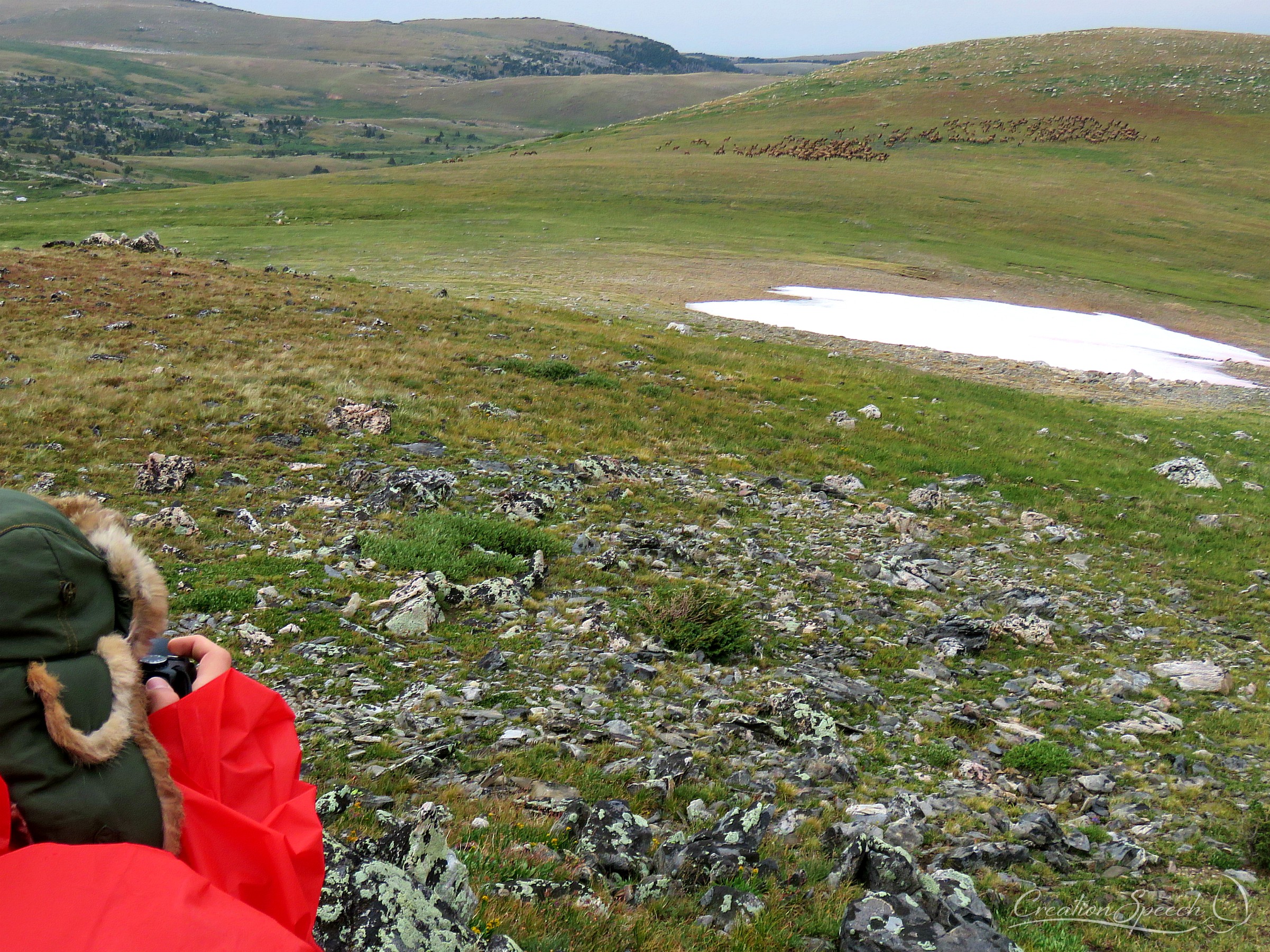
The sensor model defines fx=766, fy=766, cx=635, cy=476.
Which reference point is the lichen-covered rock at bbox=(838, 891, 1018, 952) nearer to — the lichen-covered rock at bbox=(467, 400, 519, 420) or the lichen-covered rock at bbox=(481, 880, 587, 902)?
the lichen-covered rock at bbox=(481, 880, 587, 902)

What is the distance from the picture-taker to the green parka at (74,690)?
7.79 feet

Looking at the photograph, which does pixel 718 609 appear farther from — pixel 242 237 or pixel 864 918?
pixel 242 237

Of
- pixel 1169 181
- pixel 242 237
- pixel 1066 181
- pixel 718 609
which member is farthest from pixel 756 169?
pixel 718 609

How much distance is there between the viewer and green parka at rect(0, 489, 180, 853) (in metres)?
2.38

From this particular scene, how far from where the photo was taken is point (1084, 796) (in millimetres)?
6996

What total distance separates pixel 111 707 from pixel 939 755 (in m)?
6.93

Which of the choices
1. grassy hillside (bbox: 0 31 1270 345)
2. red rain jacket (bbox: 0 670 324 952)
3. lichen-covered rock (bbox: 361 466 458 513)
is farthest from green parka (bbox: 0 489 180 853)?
grassy hillside (bbox: 0 31 1270 345)

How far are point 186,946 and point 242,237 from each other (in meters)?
54.2

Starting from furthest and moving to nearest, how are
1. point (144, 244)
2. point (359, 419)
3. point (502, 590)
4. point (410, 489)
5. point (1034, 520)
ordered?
point (144, 244) → point (1034, 520) → point (359, 419) → point (410, 489) → point (502, 590)

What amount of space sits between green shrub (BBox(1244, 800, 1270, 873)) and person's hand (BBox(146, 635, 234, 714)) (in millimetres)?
7541

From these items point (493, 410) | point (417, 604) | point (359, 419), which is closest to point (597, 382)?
point (493, 410)

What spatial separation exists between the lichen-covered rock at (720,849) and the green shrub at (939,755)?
2.41 m

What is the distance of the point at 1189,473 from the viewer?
59.4 ft

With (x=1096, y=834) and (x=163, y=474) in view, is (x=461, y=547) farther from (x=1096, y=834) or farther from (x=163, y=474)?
(x=1096, y=834)
